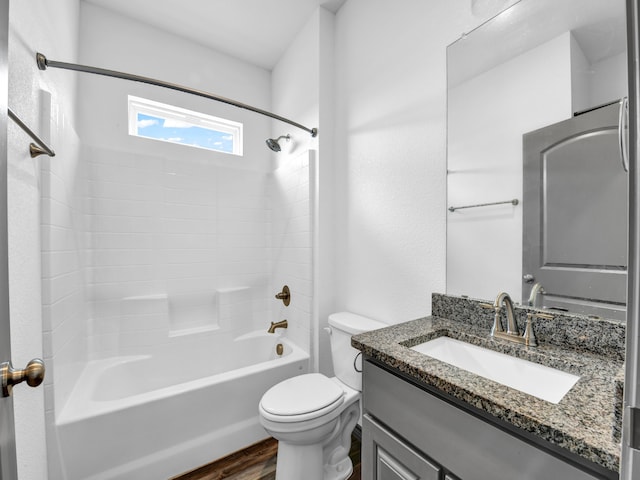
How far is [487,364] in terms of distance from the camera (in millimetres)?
954

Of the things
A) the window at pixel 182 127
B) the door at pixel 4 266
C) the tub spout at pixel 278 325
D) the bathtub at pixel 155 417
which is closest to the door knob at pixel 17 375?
the door at pixel 4 266

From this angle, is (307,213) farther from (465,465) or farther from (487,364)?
(465,465)

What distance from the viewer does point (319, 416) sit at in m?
1.29

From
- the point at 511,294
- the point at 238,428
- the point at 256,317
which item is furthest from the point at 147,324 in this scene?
the point at 511,294

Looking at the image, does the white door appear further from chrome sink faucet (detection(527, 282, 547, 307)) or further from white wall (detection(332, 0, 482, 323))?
white wall (detection(332, 0, 482, 323))

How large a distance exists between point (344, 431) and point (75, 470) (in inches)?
51.4

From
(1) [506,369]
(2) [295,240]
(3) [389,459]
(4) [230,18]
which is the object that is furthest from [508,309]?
(4) [230,18]

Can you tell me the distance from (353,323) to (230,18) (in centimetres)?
234

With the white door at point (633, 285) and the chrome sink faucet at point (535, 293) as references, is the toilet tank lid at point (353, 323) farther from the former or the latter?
the white door at point (633, 285)

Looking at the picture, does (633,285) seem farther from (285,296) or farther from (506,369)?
(285,296)

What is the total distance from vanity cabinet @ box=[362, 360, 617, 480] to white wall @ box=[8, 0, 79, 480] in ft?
3.95

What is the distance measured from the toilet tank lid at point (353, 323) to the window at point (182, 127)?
1.78m

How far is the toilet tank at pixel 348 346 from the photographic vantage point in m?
1.57

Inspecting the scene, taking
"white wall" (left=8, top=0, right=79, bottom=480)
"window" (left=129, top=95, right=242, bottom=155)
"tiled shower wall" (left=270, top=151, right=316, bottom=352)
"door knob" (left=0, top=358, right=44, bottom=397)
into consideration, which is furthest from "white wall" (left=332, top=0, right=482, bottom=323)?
"white wall" (left=8, top=0, right=79, bottom=480)
